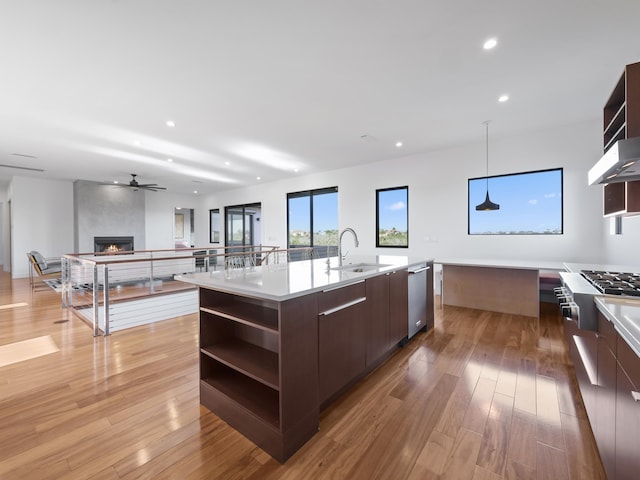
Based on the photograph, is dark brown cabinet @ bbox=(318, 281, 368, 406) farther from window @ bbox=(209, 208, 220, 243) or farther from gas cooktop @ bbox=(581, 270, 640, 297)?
window @ bbox=(209, 208, 220, 243)

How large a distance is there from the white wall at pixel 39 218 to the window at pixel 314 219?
6.82m

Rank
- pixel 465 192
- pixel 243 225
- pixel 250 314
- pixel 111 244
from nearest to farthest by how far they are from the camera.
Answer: pixel 250 314 < pixel 465 192 < pixel 111 244 < pixel 243 225

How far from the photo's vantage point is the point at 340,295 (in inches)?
73.8

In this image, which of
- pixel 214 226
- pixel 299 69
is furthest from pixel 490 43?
pixel 214 226

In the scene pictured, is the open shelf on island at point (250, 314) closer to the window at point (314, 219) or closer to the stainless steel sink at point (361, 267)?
the stainless steel sink at point (361, 267)

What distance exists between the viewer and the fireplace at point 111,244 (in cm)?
825

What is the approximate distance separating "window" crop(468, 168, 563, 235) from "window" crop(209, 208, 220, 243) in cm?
876

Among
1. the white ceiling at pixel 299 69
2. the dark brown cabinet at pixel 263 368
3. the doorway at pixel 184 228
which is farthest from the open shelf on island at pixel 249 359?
the doorway at pixel 184 228

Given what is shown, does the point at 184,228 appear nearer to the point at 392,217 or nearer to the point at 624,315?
the point at 392,217

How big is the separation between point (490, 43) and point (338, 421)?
325 cm

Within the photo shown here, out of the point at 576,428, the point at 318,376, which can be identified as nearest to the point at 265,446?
the point at 318,376

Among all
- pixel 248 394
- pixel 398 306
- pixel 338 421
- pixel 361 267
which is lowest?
pixel 338 421

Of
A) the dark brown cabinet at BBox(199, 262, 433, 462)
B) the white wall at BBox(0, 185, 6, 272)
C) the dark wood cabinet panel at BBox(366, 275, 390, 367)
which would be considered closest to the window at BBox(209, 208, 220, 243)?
the white wall at BBox(0, 185, 6, 272)

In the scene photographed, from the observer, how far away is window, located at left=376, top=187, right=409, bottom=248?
6.01m
